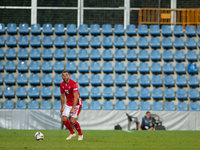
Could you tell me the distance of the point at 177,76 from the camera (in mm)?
17547

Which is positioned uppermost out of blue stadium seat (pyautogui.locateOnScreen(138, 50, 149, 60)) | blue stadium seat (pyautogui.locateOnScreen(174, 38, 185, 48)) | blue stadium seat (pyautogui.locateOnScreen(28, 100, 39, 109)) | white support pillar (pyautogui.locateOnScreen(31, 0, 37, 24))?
white support pillar (pyautogui.locateOnScreen(31, 0, 37, 24))

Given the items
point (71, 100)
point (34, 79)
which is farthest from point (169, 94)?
point (71, 100)

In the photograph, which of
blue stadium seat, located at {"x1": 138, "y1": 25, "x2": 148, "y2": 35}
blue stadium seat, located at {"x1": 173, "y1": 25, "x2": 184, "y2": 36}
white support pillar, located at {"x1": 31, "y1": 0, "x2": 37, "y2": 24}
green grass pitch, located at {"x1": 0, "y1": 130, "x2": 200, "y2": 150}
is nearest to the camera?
green grass pitch, located at {"x1": 0, "y1": 130, "x2": 200, "y2": 150}

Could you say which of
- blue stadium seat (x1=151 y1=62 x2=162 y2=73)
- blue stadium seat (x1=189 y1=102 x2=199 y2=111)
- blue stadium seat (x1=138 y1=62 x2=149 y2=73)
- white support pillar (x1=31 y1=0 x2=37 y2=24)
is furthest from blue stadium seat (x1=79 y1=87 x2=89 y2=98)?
white support pillar (x1=31 y1=0 x2=37 y2=24)

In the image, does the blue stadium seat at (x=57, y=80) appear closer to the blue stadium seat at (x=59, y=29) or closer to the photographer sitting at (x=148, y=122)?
the blue stadium seat at (x=59, y=29)

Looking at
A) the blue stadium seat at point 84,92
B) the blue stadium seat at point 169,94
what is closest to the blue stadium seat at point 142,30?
the blue stadium seat at point 169,94

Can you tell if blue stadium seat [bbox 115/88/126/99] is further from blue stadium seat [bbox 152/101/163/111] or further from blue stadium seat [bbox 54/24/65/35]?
blue stadium seat [bbox 54/24/65/35]

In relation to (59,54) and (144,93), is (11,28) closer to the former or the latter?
(59,54)

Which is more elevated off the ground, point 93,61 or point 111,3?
point 111,3

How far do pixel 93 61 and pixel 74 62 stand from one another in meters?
1.17

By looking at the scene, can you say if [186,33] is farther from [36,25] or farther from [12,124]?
[12,124]

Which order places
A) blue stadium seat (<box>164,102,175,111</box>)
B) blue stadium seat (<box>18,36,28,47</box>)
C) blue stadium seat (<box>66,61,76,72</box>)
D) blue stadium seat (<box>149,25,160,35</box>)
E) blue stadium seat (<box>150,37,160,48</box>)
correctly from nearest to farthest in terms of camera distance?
blue stadium seat (<box>164,102,175,111</box>) → blue stadium seat (<box>66,61,76,72</box>) → blue stadium seat (<box>18,36,28,47</box>) → blue stadium seat (<box>150,37,160,48</box>) → blue stadium seat (<box>149,25,160,35</box>)

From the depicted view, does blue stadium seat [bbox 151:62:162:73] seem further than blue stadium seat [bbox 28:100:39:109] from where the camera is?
Yes

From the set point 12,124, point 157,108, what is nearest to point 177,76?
point 157,108
